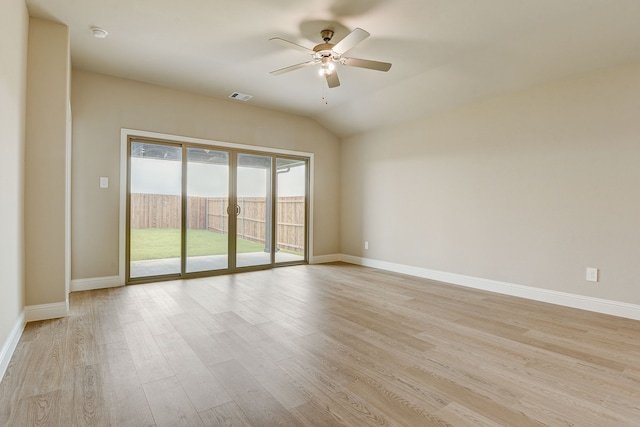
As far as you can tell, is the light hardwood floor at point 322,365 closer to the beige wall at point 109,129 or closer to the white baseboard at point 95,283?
the white baseboard at point 95,283

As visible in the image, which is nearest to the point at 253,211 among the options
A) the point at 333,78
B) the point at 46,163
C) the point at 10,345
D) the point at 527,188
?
the point at 333,78

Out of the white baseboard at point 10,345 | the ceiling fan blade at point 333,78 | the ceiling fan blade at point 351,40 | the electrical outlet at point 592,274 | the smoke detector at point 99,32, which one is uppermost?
the smoke detector at point 99,32

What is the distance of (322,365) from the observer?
218cm

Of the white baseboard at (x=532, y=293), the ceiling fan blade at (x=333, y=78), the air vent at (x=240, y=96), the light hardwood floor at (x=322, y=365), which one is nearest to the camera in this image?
the light hardwood floor at (x=322, y=365)

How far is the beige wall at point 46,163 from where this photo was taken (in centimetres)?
295

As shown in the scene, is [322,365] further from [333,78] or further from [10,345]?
[333,78]

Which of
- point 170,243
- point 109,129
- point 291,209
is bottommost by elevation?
Answer: point 170,243

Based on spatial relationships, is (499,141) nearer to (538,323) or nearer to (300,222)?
(538,323)

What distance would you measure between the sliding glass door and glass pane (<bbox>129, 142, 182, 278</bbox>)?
0.01 m

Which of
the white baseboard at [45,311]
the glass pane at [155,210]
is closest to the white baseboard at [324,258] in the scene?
the glass pane at [155,210]

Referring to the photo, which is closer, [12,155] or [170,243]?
[12,155]

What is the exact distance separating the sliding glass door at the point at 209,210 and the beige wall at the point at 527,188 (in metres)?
1.73

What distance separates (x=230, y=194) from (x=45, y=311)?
109 inches

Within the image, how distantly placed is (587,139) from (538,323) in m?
2.04
